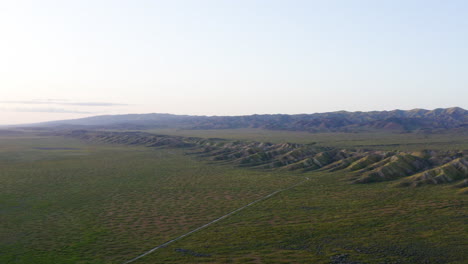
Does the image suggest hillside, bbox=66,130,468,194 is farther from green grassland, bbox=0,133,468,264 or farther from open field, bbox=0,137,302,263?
open field, bbox=0,137,302,263

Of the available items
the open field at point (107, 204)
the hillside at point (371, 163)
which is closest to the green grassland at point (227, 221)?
the open field at point (107, 204)

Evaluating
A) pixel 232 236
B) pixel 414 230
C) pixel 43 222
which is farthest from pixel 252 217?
pixel 43 222

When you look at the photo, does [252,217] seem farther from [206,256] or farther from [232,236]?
[206,256]

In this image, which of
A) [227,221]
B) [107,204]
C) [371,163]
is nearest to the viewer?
[227,221]

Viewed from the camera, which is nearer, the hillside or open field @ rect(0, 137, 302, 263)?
open field @ rect(0, 137, 302, 263)

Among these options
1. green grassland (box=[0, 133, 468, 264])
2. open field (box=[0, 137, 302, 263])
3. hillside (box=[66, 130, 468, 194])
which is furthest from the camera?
hillside (box=[66, 130, 468, 194])

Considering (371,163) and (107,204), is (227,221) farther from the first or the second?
(371,163)

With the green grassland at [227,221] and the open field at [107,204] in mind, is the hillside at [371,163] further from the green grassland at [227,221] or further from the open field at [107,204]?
the open field at [107,204]

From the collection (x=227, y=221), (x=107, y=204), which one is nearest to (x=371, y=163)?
(x=227, y=221)

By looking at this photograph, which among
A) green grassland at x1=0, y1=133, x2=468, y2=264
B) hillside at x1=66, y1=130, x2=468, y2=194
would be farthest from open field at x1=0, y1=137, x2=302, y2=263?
hillside at x1=66, y1=130, x2=468, y2=194
